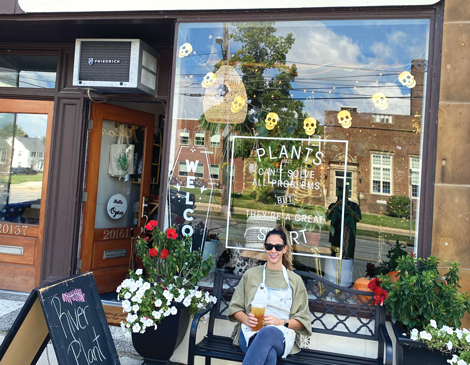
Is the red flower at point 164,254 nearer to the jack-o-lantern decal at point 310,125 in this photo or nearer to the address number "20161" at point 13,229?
the jack-o-lantern decal at point 310,125

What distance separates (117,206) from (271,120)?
7.79 ft

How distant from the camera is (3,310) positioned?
Answer: 4.33 metres

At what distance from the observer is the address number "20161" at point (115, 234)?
5.06 m

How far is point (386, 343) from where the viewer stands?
2.74 metres

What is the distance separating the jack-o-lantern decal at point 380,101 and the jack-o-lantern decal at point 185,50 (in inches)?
67.7

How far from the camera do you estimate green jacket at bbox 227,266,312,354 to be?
9.86 ft

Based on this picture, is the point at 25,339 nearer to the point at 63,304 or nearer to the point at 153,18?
the point at 63,304

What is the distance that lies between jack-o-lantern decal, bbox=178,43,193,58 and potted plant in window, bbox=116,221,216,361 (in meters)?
1.59

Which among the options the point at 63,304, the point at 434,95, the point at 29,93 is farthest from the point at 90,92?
the point at 434,95

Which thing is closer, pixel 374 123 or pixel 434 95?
pixel 434 95

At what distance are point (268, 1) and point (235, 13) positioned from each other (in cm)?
30

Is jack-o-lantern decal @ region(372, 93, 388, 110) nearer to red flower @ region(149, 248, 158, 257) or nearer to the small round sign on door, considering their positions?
red flower @ region(149, 248, 158, 257)

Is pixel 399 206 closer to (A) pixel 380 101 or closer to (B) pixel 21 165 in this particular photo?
(A) pixel 380 101

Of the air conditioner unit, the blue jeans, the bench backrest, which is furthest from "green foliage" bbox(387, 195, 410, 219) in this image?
the air conditioner unit
